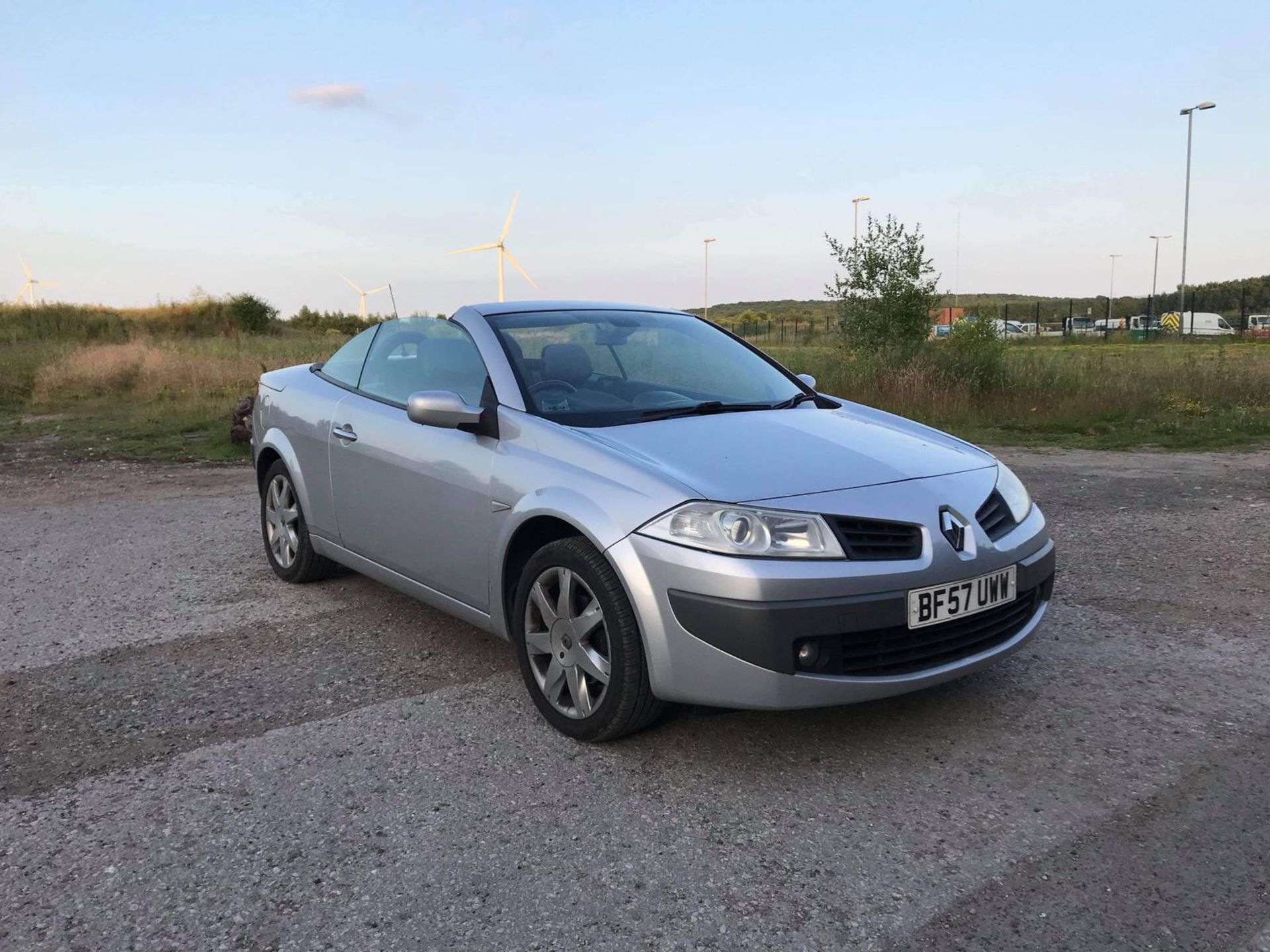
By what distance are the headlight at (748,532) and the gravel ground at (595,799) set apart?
730 mm

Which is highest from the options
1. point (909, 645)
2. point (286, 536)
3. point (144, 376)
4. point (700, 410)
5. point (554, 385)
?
point (554, 385)

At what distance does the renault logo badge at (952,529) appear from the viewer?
10.5 ft

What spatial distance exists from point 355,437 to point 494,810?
83.9 inches

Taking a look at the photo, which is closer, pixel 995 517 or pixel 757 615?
pixel 757 615

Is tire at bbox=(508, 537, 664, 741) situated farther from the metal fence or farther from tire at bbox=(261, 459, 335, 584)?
the metal fence

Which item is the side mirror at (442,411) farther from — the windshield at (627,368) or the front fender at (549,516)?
the front fender at (549,516)

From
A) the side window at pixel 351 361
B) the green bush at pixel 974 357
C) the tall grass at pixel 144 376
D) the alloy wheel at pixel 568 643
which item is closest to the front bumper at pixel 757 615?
the alloy wheel at pixel 568 643

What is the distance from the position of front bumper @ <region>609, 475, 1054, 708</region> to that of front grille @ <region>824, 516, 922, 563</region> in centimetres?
3

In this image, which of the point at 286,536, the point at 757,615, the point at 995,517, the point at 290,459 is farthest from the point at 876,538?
the point at 286,536

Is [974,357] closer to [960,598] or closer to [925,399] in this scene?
[925,399]

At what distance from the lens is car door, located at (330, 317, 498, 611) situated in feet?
12.5

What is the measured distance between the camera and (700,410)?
3.97 meters

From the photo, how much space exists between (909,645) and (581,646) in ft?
3.40

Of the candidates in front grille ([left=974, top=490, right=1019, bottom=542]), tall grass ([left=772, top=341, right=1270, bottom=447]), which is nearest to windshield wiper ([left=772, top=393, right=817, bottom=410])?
front grille ([left=974, top=490, right=1019, bottom=542])
